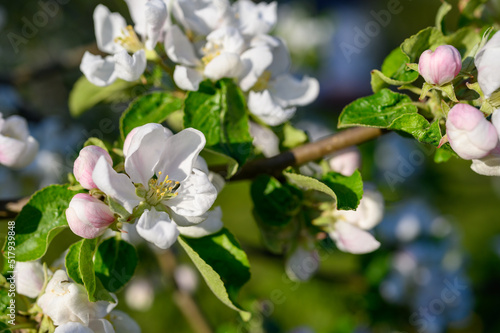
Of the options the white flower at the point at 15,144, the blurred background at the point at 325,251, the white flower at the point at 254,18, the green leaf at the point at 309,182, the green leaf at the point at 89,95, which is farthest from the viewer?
the blurred background at the point at 325,251

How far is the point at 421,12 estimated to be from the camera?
4.14m

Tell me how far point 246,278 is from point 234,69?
0.38m

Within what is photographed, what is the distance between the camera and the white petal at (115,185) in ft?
2.31

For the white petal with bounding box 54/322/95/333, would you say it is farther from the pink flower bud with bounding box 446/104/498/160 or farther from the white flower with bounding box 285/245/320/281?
the pink flower bud with bounding box 446/104/498/160

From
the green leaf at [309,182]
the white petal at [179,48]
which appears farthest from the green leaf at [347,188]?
the white petal at [179,48]

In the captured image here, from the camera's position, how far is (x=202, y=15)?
1007mm

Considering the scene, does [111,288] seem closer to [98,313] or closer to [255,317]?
[98,313]

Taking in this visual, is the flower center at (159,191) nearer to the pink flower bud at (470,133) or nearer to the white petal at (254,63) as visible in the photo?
the white petal at (254,63)

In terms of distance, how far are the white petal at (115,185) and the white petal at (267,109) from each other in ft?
1.02

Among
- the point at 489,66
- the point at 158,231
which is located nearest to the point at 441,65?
the point at 489,66

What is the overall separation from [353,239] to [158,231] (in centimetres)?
44

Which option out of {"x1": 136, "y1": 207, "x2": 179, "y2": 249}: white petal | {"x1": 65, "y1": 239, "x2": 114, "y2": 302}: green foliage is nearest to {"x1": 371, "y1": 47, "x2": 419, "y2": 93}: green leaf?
{"x1": 136, "y1": 207, "x2": 179, "y2": 249}: white petal

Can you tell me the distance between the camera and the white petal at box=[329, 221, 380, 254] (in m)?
0.99

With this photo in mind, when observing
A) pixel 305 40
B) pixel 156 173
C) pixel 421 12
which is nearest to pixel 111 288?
pixel 156 173
